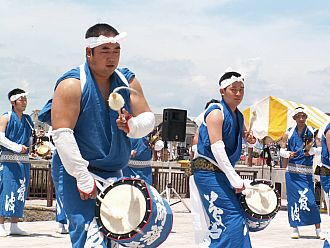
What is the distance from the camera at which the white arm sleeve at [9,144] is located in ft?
26.7

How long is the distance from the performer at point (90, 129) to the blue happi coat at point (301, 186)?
19.0 feet

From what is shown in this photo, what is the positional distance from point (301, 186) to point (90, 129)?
632cm

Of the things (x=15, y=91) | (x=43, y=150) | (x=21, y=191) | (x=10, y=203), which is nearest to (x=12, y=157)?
(x=21, y=191)

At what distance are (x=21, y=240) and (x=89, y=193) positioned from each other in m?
4.72

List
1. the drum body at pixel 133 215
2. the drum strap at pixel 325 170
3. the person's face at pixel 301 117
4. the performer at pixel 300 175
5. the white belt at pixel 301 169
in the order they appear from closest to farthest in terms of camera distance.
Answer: the drum body at pixel 133 215, the drum strap at pixel 325 170, the person's face at pixel 301 117, the performer at pixel 300 175, the white belt at pixel 301 169

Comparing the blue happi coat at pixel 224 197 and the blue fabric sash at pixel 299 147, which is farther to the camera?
the blue fabric sash at pixel 299 147

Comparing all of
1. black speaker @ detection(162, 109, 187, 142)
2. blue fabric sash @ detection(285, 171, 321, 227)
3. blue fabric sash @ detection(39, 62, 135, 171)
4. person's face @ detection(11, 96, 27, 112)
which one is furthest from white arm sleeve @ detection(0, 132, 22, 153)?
black speaker @ detection(162, 109, 187, 142)

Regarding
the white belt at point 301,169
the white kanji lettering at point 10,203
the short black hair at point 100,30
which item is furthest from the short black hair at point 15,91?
the short black hair at point 100,30

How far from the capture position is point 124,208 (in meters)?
3.84

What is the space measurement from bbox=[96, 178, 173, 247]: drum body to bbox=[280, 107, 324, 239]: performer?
5938mm

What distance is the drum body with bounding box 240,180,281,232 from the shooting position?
5.56 metres

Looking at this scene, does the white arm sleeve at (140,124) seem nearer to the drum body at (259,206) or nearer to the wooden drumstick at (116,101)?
the wooden drumstick at (116,101)

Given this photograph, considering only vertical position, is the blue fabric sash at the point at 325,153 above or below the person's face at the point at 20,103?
below

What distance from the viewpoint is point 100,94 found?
4.04 meters
